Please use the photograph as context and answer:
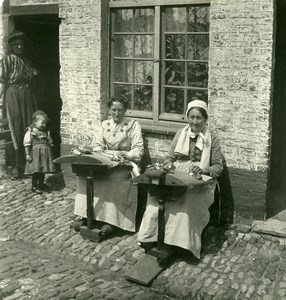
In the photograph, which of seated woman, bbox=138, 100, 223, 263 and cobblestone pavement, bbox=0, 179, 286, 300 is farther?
seated woman, bbox=138, 100, 223, 263

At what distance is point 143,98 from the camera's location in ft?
26.1

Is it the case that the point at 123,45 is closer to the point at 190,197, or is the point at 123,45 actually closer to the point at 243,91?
the point at 243,91

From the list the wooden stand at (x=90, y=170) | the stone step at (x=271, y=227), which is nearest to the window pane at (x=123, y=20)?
the wooden stand at (x=90, y=170)

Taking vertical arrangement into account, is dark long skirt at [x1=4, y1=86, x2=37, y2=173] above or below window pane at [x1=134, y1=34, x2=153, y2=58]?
below

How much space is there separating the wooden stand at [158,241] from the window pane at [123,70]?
2.37 metres

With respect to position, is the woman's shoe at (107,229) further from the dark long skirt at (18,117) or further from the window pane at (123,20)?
the dark long skirt at (18,117)

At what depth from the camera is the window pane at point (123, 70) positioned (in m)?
8.04

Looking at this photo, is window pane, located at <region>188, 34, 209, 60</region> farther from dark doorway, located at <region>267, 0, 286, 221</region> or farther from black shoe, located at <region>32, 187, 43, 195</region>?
black shoe, located at <region>32, 187, 43, 195</region>

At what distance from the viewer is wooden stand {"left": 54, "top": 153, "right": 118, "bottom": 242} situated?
262 inches

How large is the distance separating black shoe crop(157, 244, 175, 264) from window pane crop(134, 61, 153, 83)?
2763mm

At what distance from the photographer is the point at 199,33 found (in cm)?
727

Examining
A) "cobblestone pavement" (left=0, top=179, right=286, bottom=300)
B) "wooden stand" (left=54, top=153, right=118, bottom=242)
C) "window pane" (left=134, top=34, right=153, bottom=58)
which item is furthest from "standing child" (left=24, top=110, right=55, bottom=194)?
"window pane" (left=134, top=34, right=153, bottom=58)

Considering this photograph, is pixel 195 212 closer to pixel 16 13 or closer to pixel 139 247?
pixel 139 247

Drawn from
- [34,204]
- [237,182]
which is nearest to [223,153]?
[237,182]
